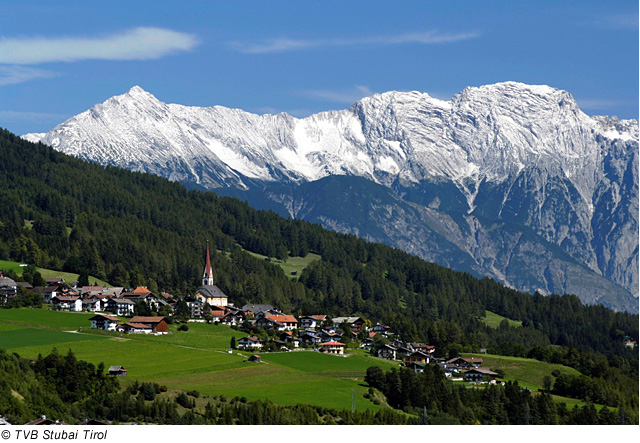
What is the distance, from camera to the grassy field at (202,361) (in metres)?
99.3

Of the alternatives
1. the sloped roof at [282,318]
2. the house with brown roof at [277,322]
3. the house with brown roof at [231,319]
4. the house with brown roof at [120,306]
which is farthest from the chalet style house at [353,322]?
the house with brown roof at [120,306]

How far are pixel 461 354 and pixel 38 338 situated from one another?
6472 centimetres

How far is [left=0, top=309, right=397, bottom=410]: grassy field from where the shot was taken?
99.3 metres

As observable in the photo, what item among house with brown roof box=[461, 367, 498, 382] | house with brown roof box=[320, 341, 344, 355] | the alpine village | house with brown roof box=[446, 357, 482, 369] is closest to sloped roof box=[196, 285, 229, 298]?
the alpine village

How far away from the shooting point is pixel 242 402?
90375 millimetres

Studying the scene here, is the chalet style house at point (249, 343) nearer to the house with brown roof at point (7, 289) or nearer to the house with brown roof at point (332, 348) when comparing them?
the house with brown roof at point (332, 348)

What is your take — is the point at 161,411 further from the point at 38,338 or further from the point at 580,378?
the point at 580,378

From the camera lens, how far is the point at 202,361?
115500 mm

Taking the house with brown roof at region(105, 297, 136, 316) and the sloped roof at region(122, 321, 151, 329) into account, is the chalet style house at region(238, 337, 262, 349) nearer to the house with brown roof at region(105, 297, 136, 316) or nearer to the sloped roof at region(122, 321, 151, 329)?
the sloped roof at region(122, 321, 151, 329)

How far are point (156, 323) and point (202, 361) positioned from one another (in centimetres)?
2580

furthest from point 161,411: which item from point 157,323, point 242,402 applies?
point 157,323

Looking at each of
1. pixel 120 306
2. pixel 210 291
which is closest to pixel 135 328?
pixel 120 306

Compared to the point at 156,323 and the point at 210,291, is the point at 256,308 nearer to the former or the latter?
the point at 210,291

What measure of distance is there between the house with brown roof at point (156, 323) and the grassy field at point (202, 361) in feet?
6.01
